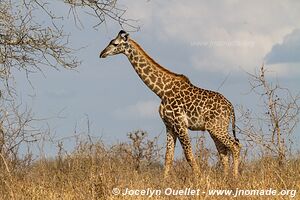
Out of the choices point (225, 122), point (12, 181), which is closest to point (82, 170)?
point (12, 181)

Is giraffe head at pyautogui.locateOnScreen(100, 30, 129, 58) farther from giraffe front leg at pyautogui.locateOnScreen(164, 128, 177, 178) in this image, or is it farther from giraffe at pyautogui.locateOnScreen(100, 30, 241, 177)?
giraffe front leg at pyautogui.locateOnScreen(164, 128, 177, 178)

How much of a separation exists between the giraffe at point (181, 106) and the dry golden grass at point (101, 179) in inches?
54.0

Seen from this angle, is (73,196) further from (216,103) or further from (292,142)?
(216,103)

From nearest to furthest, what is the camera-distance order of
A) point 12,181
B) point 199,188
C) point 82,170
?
point 199,188 → point 12,181 → point 82,170

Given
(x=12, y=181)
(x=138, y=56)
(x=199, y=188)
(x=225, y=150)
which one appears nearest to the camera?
(x=199, y=188)

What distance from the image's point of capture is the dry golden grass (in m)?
8.73

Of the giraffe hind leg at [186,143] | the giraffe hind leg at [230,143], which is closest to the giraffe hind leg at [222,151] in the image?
the giraffe hind leg at [230,143]

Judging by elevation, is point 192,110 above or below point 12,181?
above

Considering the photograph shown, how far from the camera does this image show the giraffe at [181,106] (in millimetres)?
13781

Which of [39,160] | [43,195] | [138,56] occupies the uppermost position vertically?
[138,56]

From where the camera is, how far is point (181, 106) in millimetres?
14094

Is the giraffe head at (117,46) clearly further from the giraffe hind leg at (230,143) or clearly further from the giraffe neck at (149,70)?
the giraffe hind leg at (230,143)

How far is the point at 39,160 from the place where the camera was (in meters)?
11.6

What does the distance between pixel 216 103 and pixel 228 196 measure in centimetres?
564
